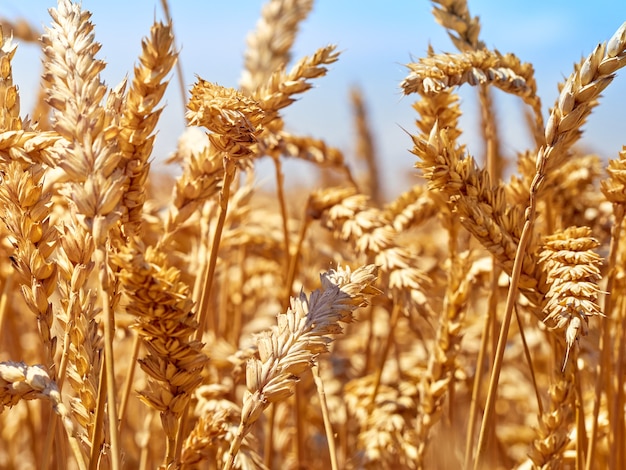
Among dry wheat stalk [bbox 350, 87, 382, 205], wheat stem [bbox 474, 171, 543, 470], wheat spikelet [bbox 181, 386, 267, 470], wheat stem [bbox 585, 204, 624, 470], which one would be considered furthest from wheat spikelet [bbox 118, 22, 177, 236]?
dry wheat stalk [bbox 350, 87, 382, 205]

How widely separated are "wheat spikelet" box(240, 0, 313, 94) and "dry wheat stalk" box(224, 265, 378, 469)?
1560 mm

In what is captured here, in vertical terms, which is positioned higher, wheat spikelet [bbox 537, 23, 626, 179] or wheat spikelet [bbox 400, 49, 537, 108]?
wheat spikelet [bbox 400, 49, 537, 108]

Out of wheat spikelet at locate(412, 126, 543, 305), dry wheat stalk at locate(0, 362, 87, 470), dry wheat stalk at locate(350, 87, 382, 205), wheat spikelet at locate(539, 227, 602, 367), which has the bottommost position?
dry wheat stalk at locate(0, 362, 87, 470)

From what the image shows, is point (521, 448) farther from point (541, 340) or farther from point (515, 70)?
point (515, 70)

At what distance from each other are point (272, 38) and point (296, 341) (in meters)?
1.76

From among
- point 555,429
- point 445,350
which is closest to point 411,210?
point 445,350

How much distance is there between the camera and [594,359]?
4.22ft

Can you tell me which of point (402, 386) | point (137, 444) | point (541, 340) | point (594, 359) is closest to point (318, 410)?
point (402, 386)

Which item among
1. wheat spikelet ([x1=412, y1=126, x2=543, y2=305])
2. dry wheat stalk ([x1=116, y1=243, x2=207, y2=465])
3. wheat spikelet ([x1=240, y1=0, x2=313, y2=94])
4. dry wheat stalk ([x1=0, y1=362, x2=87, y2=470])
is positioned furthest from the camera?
wheat spikelet ([x1=240, y1=0, x2=313, y2=94])

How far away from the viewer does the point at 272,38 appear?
2301 millimetres

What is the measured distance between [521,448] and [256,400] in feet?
5.08

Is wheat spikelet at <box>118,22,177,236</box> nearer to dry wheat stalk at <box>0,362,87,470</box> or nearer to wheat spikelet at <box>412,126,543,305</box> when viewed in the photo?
dry wheat stalk at <box>0,362,87,470</box>

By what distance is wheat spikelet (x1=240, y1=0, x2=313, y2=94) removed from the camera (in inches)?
88.5

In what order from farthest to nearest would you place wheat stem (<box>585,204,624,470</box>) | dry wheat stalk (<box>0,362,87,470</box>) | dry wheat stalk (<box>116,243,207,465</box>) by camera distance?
wheat stem (<box>585,204,624,470</box>) < dry wheat stalk (<box>0,362,87,470</box>) < dry wheat stalk (<box>116,243,207,465</box>)
